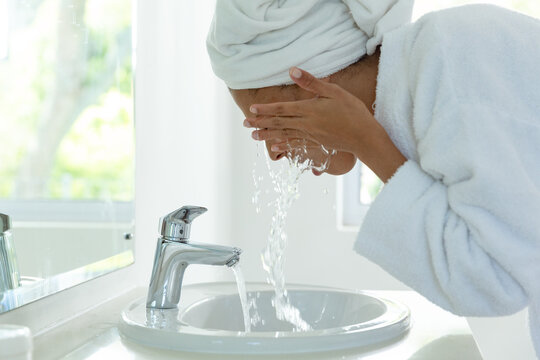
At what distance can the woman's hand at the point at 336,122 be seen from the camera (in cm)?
95

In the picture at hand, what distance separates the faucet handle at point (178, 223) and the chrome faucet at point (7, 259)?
0.76 feet

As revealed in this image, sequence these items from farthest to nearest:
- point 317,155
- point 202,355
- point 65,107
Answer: point 317,155, point 65,107, point 202,355

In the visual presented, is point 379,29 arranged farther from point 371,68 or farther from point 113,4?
point 113,4

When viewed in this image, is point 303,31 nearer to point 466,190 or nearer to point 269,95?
point 269,95

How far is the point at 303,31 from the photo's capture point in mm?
1012

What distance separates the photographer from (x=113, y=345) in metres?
0.90

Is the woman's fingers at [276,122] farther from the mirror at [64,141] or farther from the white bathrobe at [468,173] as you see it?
the mirror at [64,141]

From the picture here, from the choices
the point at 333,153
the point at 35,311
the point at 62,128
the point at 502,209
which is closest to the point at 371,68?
the point at 333,153

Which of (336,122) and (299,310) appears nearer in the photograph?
(336,122)

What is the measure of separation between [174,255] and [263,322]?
0.82 feet

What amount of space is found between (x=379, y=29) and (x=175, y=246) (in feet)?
1.52

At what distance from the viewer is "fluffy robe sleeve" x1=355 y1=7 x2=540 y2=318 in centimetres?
84

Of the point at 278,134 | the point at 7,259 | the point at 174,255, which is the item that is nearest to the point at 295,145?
the point at 278,134

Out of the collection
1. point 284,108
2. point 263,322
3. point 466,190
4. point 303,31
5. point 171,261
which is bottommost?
point 263,322
